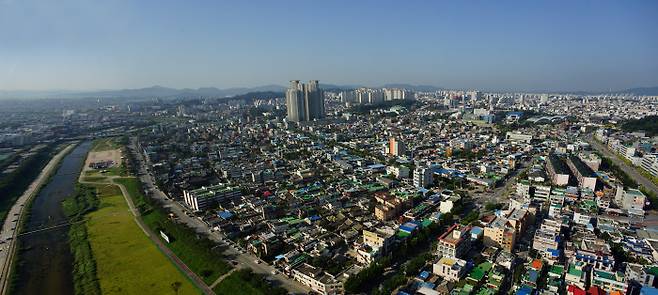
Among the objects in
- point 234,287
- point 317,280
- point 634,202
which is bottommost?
point 234,287

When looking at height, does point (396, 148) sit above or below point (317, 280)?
above

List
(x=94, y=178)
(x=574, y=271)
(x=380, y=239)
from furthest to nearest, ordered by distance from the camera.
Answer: (x=94, y=178), (x=380, y=239), (x=574, y=271)

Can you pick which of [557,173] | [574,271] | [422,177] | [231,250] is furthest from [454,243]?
[557,173]

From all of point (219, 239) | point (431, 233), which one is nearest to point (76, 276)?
point (219, 239)

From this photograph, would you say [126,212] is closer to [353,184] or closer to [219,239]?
[219,239]

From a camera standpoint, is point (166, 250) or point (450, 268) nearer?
point (450, 268)

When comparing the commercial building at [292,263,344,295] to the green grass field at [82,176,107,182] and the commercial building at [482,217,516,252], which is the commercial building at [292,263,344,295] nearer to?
the commercial building at [482,217,516,252]

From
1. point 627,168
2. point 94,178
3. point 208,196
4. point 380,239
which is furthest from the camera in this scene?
point 94,178

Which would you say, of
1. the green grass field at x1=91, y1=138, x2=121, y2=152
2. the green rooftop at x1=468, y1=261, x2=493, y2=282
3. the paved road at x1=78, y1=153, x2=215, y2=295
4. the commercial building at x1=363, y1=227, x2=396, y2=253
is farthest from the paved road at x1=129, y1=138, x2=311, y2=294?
the green grass field at x1=91, y1=138, x2=121, y2=152

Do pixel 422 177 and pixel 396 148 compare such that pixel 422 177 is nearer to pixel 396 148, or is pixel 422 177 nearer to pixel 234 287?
pixel 396 148
